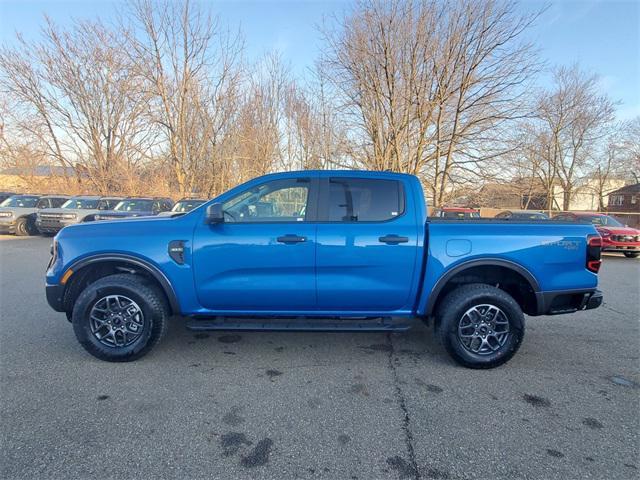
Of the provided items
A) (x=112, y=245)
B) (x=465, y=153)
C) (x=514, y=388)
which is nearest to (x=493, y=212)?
(x=465, y=153)

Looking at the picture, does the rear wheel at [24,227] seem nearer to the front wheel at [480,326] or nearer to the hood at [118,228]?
the hood at [118,228]

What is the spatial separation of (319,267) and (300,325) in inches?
24.8

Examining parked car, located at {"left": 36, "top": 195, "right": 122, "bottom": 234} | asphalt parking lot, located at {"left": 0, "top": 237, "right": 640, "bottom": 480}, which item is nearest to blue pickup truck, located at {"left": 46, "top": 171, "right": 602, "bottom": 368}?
asphalt parking lot, located at {"left": 0, "top": 237, "right": 640, "bottom": 480}

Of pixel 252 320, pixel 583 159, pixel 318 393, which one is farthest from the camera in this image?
pixel 583 159

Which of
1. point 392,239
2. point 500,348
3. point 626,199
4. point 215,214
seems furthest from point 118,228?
point 626,199

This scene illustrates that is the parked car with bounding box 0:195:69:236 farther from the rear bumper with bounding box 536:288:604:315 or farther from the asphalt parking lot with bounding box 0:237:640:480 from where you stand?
the rear bumper with bounding box 536:288:604:315

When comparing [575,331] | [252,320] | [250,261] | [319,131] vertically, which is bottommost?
[575,331]

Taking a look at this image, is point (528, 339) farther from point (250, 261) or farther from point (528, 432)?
point (250, 261)

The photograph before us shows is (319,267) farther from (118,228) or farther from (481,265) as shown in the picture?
(118,228)

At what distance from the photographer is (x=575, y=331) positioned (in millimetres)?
4453

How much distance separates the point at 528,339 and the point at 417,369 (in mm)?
1791

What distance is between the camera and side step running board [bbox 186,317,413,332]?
10.8 feet

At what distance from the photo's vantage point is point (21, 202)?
49.0 feet

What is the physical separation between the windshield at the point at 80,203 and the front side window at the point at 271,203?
14788 mm
